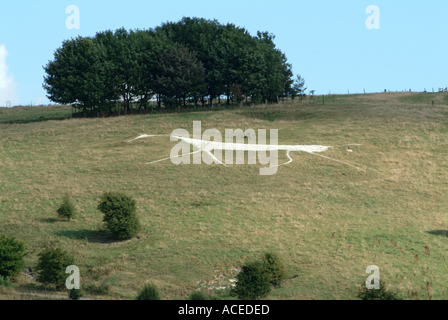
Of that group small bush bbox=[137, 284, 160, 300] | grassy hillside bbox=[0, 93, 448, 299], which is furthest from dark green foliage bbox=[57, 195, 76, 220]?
small bush bbox=[137, 284, 160, 300]

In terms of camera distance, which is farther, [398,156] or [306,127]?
[306,127]

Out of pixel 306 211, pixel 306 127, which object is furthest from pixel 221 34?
pixel 306 211

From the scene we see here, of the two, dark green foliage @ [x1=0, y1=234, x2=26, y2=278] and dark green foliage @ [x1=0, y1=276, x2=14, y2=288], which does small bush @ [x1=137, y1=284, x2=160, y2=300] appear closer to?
dark green foliage @ [x1=0, y1=276, x2=14, y2=288]

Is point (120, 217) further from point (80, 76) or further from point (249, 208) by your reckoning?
point (80, 76)

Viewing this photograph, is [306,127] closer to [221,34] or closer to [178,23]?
[221,34]

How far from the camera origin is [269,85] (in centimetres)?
7662

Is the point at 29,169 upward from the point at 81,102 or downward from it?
downward

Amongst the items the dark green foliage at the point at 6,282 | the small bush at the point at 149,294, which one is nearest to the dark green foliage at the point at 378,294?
the small bush at the point at 149,294

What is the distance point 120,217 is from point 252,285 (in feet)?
36.5

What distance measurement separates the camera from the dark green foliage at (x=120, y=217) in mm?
26291

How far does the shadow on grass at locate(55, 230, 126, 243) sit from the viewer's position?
26562 millimetres

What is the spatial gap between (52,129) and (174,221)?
3818 cm

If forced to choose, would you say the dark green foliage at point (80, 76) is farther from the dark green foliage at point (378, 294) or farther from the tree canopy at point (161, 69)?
the dark green foliage at point (378, 294)

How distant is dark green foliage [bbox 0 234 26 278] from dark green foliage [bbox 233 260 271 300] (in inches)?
380
